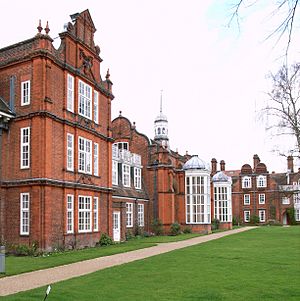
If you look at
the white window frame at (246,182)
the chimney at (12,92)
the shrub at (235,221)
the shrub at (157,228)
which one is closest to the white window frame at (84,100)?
the chimney at (12,92)

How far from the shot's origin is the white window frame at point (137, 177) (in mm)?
40434

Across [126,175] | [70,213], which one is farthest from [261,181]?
[70,213]

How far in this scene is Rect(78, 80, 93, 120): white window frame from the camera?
25780 mm

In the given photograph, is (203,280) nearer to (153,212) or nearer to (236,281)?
(236,281)

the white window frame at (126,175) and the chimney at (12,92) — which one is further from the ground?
the chimney at (12,92)

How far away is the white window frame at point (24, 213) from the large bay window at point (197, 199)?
24586mm

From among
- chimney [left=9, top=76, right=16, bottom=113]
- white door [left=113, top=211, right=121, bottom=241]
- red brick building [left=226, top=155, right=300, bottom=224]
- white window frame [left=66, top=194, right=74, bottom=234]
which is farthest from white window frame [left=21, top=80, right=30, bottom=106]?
red brick building [left=226, top=155, right=300, bottom=224]

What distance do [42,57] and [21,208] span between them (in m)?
7.45

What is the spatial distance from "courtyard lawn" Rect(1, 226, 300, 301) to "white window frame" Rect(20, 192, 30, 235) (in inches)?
271

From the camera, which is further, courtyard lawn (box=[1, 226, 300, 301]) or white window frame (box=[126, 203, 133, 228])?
white window frame (box=[126, 203, 133, 228])

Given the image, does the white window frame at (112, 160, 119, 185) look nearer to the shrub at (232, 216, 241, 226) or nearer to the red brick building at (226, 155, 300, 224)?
the shrub at (232, 216, 241, 226)

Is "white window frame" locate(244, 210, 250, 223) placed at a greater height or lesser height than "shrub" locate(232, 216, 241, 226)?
greater

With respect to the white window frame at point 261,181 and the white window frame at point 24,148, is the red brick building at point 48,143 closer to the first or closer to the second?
the white window frame at point 24,148

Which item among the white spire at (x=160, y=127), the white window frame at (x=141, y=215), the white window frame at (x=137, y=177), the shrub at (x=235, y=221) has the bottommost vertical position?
the shrub at (x=235, y=221)
